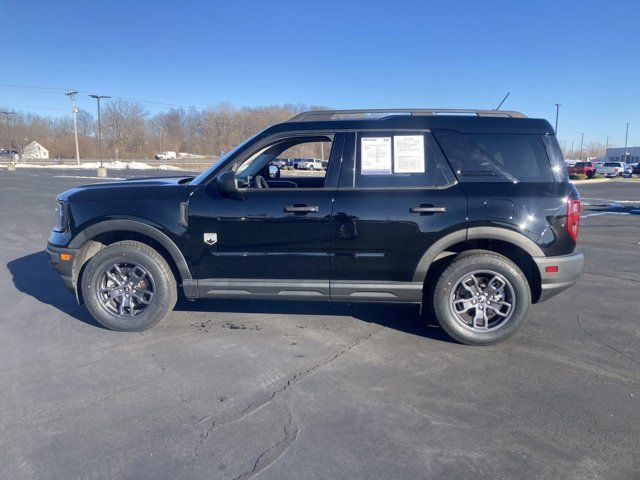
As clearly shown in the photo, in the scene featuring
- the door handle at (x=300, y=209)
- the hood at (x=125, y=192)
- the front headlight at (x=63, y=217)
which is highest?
the hood at (x=125, y=192)

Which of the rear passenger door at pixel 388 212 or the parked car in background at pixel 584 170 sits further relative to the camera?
Result: the parked car in background at pixel 584 170

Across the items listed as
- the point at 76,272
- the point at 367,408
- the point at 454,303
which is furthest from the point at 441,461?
the point at 76,272

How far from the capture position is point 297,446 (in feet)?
8.73

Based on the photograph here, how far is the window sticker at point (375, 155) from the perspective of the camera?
13.6 ft

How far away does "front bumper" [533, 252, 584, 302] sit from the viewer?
158 inches

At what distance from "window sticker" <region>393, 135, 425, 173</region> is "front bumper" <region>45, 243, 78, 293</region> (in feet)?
10.4

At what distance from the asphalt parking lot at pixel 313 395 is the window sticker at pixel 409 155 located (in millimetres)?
1577

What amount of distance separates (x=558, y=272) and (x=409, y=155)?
168cm

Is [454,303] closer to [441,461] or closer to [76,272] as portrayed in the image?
[441,461]

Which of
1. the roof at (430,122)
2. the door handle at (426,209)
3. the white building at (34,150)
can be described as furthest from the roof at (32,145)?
the door handle at (426,209)

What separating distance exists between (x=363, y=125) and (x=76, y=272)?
310cm

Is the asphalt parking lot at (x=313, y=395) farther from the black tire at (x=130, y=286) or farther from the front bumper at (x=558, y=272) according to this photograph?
the front bumper at (x=558, y=272)

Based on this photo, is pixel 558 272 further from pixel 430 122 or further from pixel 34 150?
pixel 34 150

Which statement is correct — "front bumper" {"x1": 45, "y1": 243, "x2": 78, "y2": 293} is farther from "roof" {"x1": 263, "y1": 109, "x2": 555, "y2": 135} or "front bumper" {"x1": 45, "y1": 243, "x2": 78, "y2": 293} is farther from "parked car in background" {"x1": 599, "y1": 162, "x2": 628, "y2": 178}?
"parked car in background" {"x1": 599, "y1": 162, "x2": 628, "y2": 178}
